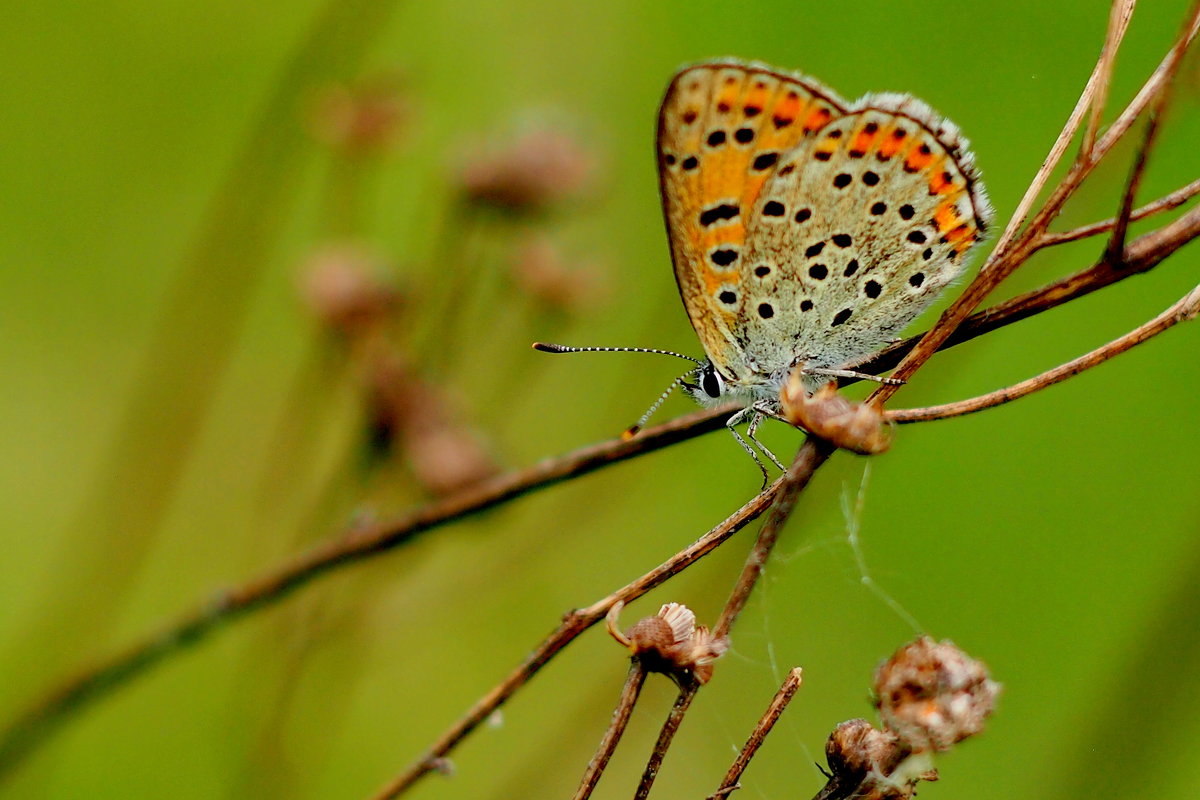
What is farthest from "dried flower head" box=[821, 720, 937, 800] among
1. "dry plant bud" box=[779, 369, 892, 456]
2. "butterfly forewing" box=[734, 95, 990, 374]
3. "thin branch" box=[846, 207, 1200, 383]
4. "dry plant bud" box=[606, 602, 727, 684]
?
"butterfly forewing" box=[734, 95, 990, 374]

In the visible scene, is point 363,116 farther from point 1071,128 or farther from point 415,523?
point 1071,128

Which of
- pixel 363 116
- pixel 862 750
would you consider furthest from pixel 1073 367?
pixel 363 116

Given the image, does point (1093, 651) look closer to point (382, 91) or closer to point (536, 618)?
point (536, 618)

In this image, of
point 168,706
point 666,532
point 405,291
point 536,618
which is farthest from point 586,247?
point 168,706

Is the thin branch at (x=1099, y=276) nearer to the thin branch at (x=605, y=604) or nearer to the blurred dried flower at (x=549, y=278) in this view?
the thin branch at (x=605, y=604)

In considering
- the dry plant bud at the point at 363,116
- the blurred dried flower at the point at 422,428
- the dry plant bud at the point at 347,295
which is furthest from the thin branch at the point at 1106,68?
the dry plant bud at the point at 363,116

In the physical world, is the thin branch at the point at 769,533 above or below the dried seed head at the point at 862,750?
above
